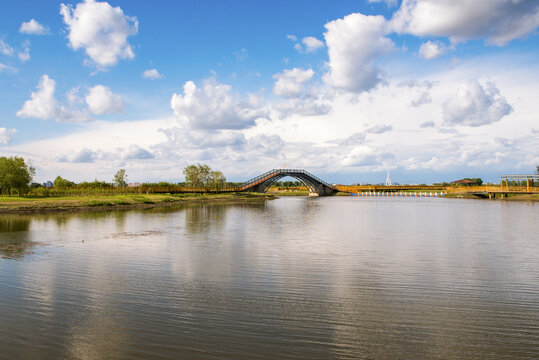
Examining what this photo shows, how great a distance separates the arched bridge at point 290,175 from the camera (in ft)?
373

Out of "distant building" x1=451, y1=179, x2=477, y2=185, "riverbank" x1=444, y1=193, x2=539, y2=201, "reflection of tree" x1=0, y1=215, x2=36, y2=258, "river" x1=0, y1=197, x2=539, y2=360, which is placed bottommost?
"river" x1=0, y1=197, x2=539, y2=360

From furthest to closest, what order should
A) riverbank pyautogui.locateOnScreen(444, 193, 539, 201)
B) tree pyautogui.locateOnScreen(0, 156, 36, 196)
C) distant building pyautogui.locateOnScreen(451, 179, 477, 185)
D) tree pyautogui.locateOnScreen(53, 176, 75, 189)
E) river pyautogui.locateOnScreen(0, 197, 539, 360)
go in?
distant building pyautogui.locateOnScreen(451, 179, 477, 185)
tree pyautogui.locateOnScreen(53, 176, 75, 189)
riverbank pyautogui.locateOnScreen(444, 193, 539, 201)
tree pyautogui.locateOnScreen(0, 156, 36, 196)
river pyautogui.locateOnScreen(0, 197, 539, 360)

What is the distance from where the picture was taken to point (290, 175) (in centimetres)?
12712

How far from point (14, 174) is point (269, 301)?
6705 centimetres

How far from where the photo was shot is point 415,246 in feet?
70.9

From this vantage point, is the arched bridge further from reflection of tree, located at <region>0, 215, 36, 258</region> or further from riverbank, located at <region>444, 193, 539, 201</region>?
reflection of tree, located at <region>0, 215, 36, 258</region>

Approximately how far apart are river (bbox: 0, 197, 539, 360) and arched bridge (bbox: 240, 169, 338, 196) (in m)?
91.5

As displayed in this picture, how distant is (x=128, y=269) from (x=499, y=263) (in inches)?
648

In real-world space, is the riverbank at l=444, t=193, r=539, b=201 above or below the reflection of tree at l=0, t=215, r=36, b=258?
above

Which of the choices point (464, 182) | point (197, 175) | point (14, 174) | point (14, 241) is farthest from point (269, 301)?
point (464, 182)

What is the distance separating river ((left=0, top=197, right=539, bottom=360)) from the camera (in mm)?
8117

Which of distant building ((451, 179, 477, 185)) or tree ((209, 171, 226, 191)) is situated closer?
tree ((209, 171, 226, 191))

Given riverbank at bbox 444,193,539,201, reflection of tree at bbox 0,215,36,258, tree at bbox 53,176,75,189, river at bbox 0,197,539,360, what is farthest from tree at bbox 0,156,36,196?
riverbank at bbox 444,193,539,201

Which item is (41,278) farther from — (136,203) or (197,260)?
(136,203)
